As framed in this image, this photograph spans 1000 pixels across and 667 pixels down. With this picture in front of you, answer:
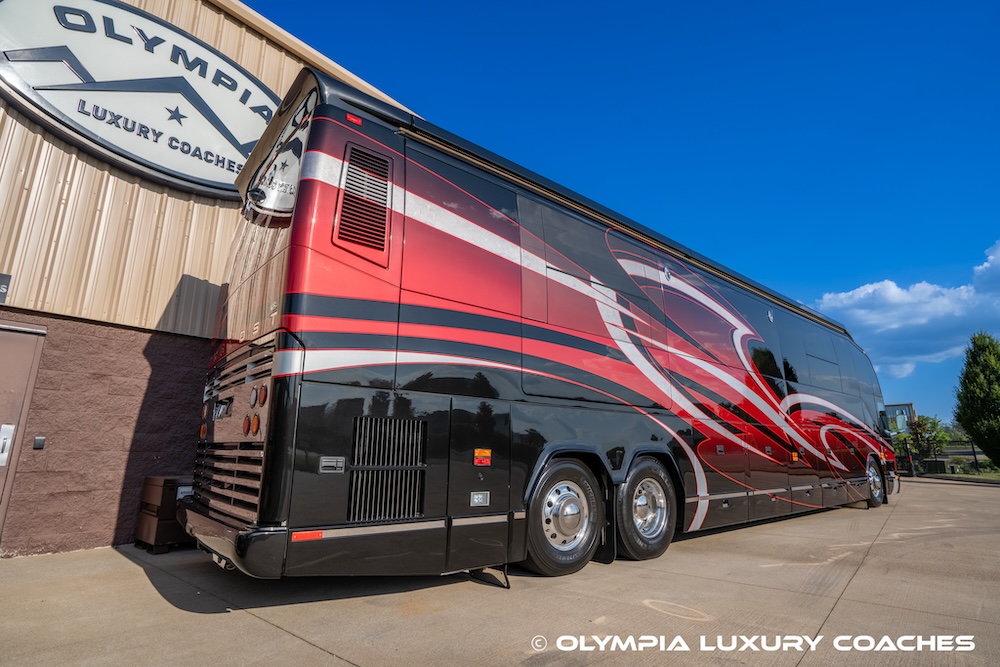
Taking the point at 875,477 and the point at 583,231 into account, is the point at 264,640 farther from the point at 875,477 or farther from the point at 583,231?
the point at 875,477

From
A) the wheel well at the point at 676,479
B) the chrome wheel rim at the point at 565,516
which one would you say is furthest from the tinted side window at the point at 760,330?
the chrome wheel rim at the point at 565,516

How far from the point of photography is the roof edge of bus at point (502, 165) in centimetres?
389

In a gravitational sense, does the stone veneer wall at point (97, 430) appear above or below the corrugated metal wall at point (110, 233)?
below

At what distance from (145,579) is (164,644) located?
6.13ft

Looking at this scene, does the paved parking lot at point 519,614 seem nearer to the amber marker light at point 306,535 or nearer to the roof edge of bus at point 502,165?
the amber marker light at point 306,535

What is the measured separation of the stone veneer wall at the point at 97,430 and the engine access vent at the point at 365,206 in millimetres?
4332

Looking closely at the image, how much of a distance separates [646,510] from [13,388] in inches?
261

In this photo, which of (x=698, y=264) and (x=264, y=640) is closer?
(x=264, y=640)

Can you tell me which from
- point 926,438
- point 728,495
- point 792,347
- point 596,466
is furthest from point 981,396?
point 596,466

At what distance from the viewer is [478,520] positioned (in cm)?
384

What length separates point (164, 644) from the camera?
2.98 m

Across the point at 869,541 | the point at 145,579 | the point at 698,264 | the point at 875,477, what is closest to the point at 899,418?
the point at 875,477

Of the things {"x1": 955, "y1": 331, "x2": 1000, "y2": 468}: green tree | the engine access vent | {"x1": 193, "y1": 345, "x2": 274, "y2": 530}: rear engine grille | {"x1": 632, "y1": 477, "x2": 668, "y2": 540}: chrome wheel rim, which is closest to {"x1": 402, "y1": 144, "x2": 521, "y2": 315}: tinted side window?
the engine access vent

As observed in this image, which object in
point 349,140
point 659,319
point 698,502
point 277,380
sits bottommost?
point 698,502
